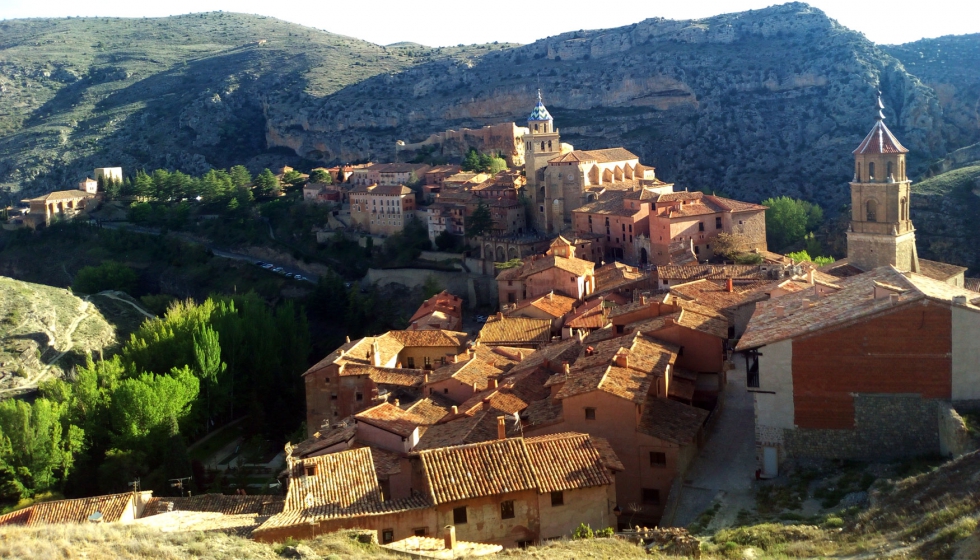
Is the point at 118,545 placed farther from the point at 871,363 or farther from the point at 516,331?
the point at 516,331

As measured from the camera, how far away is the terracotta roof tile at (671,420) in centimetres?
1931

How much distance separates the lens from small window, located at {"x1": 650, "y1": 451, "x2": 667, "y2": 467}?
19.2 meters

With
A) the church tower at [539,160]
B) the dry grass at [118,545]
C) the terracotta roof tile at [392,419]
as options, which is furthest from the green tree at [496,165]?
the dry grass at [118,545]

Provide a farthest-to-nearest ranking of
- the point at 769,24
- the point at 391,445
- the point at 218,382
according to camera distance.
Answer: the point at 769,24
the point at 218,382
the point at 391,445

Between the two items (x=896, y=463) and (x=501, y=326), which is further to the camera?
(x=501, y=326)

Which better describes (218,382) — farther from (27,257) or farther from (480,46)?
(480,46)

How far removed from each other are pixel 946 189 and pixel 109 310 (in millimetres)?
46212

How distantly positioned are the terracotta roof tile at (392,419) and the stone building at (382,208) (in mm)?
36053

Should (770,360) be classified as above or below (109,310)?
above

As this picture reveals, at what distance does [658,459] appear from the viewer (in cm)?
1927

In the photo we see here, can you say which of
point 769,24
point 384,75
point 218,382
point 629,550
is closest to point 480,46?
point 384,75

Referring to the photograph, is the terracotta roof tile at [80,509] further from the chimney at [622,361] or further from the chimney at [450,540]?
the chimney at [622,361]

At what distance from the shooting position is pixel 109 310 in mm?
51094

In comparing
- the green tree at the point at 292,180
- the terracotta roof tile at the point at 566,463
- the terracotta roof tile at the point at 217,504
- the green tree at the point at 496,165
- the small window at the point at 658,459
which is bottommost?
the terracotta roof tile at the point at 217,504
